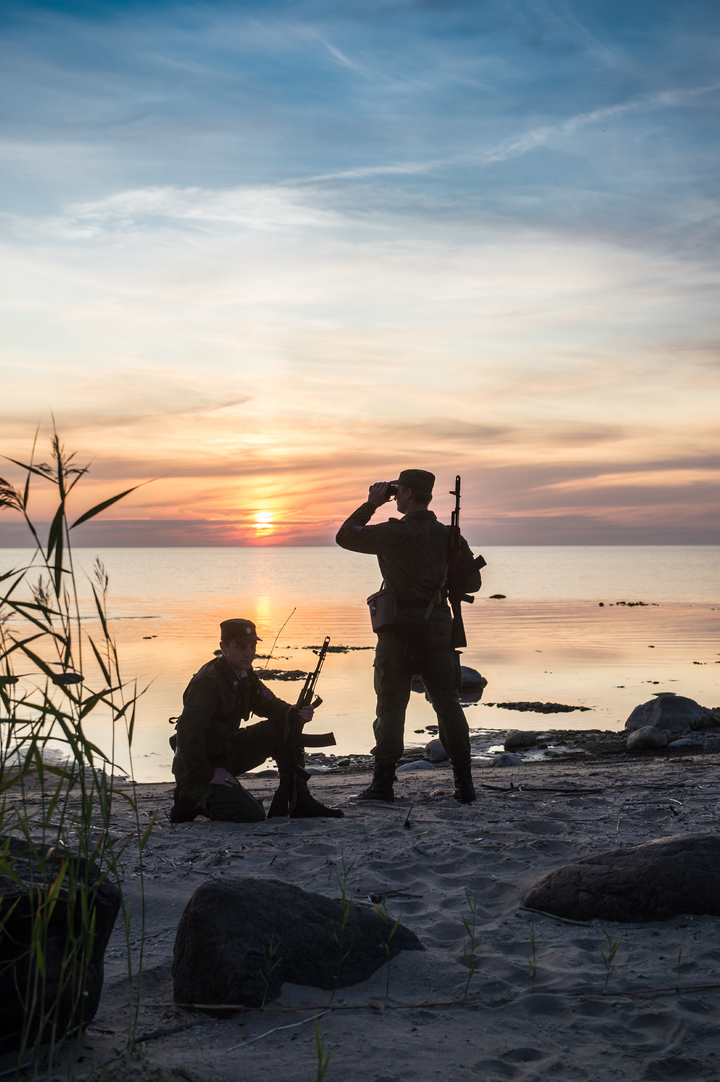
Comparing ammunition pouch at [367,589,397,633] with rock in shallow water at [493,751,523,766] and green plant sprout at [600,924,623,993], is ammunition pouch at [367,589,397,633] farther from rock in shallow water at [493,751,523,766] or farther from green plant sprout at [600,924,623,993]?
rock in shallow water at [493,751,523,766]

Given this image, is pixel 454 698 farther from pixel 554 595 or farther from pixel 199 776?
pixel 554 595

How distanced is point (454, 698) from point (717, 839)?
9.77 feet

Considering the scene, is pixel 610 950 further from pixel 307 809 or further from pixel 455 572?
pixel 455 572

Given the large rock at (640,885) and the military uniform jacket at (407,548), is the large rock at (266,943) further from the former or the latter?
the military uniform jacket at (407,548)

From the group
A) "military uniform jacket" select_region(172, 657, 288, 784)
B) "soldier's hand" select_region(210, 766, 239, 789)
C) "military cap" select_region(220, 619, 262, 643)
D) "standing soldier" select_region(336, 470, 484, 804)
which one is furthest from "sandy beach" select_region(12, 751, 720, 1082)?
"military cap" select_region(220, 619, 262, 643)

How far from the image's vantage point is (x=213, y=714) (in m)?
6.45

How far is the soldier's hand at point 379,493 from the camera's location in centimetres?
740

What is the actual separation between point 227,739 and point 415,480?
2.75 m

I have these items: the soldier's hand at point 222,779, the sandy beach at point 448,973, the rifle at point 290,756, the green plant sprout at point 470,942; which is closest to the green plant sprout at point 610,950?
the sandy beach at point 448,973

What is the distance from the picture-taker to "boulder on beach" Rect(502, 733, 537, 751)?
11.7 meters

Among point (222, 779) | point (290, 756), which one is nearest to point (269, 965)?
point (222, 779)

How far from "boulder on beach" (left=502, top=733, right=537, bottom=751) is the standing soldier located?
4.80 meters

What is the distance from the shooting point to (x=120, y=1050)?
9.34 feet

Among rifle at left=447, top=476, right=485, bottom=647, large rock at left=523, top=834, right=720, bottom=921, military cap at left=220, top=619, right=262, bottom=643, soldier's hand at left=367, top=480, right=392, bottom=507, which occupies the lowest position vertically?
large rock at left=523, top=834, right=720, bottom=921
